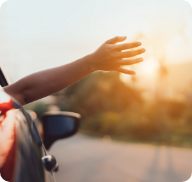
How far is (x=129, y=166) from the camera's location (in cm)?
902

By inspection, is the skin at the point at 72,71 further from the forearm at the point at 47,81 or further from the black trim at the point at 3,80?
the black trim at the point at 3,80

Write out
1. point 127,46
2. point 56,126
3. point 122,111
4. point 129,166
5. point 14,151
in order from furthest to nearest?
1. point 122,111
2. point 129,166
3. point 56,126
4. point 127,46
5. point 14,151

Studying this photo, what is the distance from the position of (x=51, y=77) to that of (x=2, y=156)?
68 centimetres

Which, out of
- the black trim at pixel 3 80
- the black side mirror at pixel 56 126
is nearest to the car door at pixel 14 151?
the black side mirror at pixel 56 126

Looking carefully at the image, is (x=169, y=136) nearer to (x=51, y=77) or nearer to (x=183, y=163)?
(x=183, y=163)

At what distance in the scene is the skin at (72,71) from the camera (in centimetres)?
127

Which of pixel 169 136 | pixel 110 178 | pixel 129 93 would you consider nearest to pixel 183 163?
pixel 110 178

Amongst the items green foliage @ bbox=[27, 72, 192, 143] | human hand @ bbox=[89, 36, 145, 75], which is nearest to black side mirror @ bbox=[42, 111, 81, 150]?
human hand @ bbox=[89, 36, 145, 75]

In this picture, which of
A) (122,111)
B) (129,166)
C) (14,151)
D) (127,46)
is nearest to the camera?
(14,151)

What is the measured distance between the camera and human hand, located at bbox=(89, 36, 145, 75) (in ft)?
4.14

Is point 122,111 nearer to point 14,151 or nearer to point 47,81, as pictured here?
point 47,81

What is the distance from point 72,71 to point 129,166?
8281 mm

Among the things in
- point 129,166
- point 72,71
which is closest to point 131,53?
point 72,71

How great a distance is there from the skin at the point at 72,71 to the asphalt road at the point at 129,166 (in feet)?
19.1
